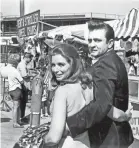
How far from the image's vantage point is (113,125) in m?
1.24

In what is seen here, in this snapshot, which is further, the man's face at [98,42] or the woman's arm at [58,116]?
the man's face at [98,42]

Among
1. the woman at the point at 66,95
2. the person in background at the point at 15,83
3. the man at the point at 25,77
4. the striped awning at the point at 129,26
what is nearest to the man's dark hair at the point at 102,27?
the woman at the point at 66,95

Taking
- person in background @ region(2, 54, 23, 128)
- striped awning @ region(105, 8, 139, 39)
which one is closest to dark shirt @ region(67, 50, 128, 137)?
striped awning @ region(105, 8, 139, 39)

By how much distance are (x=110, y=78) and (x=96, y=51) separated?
0.15 m

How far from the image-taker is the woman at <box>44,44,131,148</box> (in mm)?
980

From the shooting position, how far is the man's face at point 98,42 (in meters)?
1.23

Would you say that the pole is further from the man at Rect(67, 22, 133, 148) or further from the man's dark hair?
the man's dark hair

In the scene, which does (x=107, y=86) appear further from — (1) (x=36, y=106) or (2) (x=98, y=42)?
(1) (x=36, y=106)

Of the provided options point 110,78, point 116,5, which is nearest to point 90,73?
point 110,78

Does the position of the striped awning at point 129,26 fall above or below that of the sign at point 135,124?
above

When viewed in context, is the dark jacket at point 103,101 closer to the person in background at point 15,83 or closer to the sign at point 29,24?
the sign at point 29,24

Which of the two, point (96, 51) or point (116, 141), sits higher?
point (96, 51)

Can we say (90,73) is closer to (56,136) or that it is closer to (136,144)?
(56,136)

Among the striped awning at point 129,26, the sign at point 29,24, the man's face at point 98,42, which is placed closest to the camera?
the man's face at point 98,42
